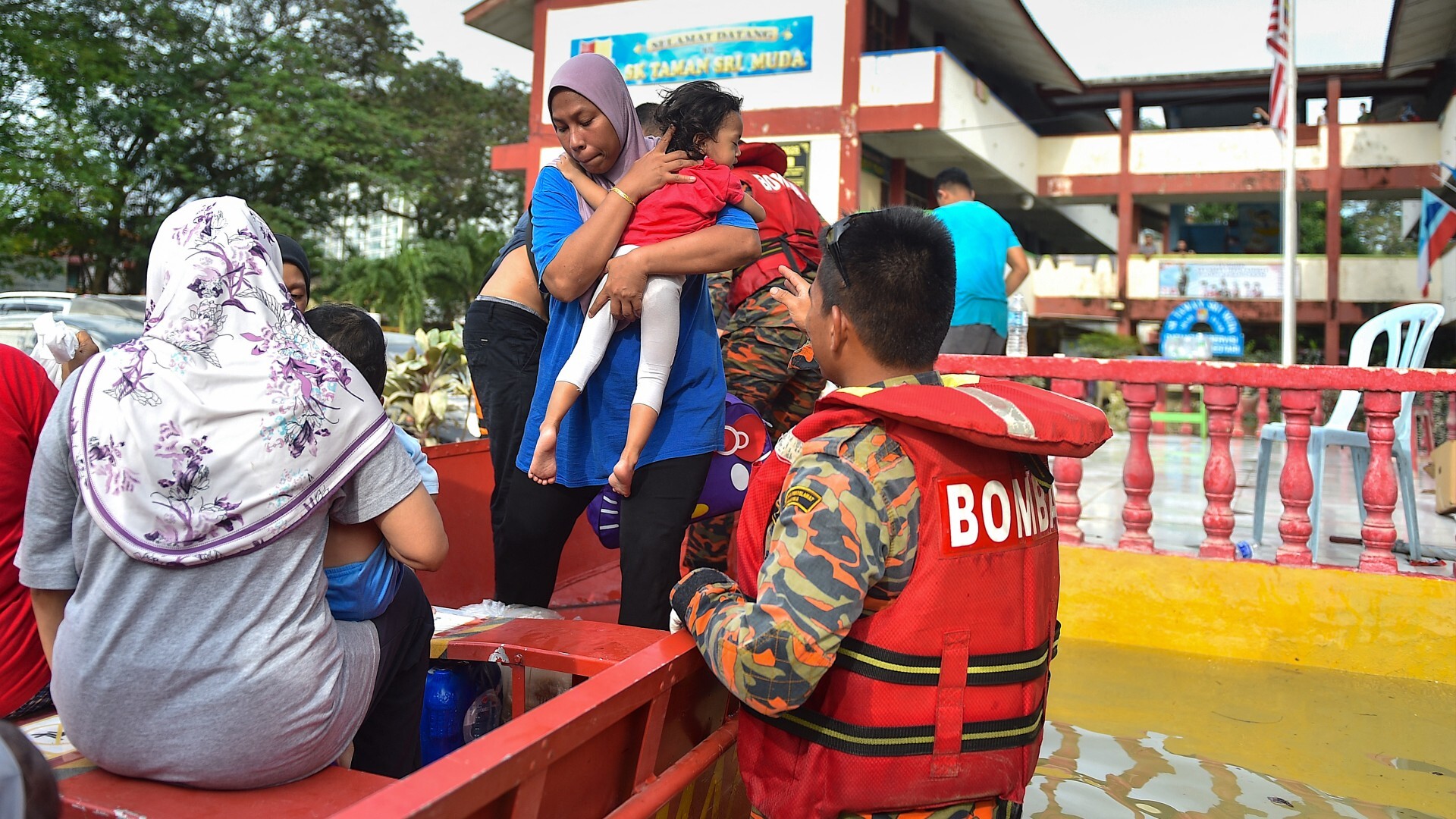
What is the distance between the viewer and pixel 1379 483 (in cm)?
429

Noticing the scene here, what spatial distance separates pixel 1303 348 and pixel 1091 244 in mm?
7962

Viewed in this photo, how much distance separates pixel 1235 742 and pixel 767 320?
2106 mm

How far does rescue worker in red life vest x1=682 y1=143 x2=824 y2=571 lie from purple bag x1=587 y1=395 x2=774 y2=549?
0.17 metres

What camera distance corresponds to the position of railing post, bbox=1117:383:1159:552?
4.62m

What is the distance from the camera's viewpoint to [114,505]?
1510 millimetres

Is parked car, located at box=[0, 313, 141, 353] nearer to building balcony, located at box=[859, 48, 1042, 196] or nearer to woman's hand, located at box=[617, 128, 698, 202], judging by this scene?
woman's hand, located at box=[617, 128, 698, 202]

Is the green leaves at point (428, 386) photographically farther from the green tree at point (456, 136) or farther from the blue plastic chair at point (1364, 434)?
the green tree at point (456, 136)

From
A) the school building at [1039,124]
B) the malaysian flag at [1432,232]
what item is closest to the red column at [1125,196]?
the school building at [1039,124]

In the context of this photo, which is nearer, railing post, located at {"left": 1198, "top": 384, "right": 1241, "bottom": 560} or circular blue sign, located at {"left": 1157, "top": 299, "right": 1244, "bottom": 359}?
railing post, located at {"left": 1198, "top": 384, "right": 1241, "bottom": 560}

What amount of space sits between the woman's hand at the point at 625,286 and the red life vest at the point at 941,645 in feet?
2.50

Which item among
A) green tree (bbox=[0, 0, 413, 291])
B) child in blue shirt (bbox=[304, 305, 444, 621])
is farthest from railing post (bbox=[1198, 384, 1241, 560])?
green tree (bbox=[0, 0, 413, 291])

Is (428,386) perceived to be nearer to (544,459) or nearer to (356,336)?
(544,459)

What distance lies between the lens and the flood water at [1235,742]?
3016mm

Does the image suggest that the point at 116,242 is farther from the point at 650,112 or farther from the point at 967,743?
the point at 967,743
